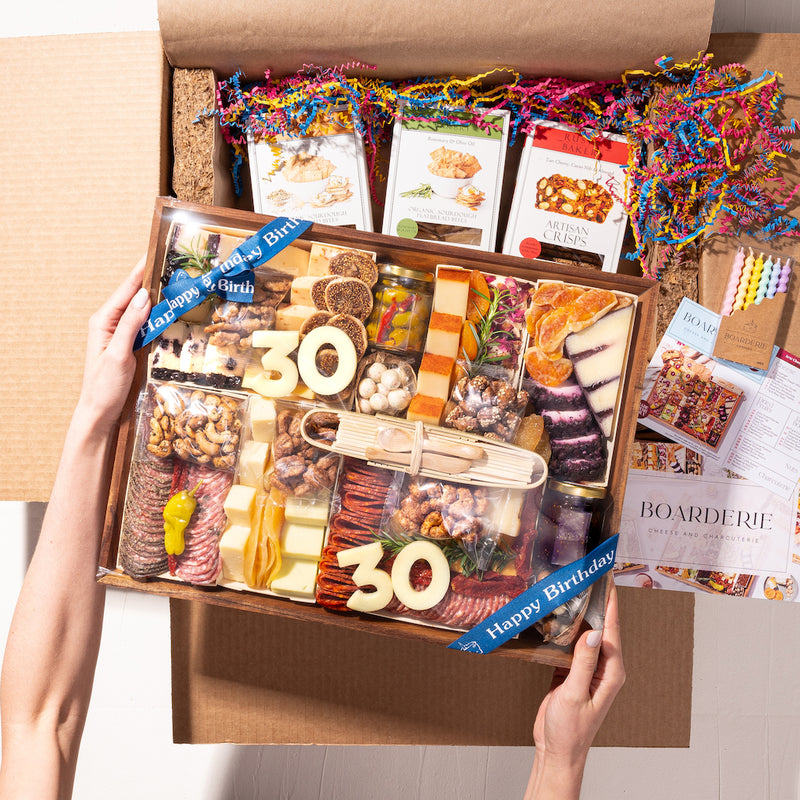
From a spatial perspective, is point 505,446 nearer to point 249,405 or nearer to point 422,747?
point 249,405

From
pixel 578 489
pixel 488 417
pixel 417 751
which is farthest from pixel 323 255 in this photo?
pixel 417 751

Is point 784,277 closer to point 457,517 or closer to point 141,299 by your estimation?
point 457,517

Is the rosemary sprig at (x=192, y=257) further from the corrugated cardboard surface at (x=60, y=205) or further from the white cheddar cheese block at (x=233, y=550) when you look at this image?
the white cheddar cheese block at (x=233, y=550)

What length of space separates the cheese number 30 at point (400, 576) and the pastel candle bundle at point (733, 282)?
1009mm

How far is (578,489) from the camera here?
1188mm

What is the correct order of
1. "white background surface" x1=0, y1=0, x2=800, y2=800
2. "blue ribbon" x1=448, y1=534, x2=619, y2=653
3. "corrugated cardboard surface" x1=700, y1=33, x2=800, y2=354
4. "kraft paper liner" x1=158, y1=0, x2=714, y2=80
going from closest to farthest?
"blue ribbon" x1=448, y1=534, x2=619, y2=653, "kraft paper liner" x1=158, y1=0, x2=714, y2=80, "corrugated cardboard surface" x1=700, y1=33, x2=800, y2=354, "white background surface" x1=0, y1=0, x2=800, y2=800

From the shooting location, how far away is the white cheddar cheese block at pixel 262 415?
1195mm

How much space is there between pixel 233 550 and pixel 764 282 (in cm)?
146

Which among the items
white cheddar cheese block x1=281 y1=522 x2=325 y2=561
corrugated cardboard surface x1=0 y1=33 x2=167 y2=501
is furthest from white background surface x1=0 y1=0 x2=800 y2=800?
white cheddar cheese block x1=281 y1=522 x2=325 y2=561

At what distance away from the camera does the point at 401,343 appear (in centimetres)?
122

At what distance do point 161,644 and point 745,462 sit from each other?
189cm

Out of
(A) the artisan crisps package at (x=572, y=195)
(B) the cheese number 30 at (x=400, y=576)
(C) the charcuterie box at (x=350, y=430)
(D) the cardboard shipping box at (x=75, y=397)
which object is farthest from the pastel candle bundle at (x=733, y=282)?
(B) the cheese number 30 at (x=400, y=576)

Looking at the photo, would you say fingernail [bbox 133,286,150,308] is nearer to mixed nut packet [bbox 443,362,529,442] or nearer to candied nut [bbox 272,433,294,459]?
candied nut [bbox 272,433,294,459]

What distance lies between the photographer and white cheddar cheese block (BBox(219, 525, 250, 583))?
1.18 m
